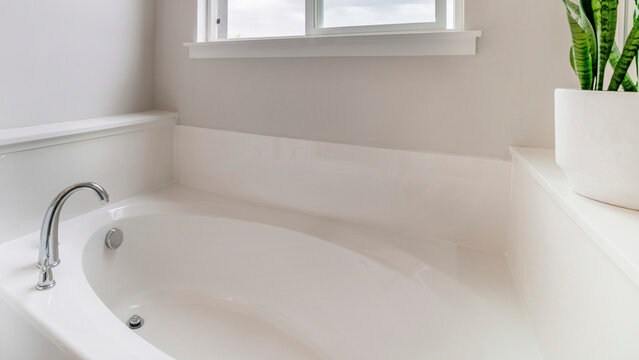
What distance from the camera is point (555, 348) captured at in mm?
700

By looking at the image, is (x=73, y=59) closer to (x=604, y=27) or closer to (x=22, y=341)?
(x=22, y=341)

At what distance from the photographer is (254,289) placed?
4.94ft

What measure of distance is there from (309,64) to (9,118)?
111 centimetres

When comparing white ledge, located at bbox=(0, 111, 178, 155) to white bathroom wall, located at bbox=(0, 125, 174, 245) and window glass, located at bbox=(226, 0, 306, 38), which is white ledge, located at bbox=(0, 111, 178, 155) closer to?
white bathroom wall, located at bbox=(0, 125, 174, 245)

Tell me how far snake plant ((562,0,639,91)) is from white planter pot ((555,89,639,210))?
6 centimetres

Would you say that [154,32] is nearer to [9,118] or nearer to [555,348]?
[9,118]

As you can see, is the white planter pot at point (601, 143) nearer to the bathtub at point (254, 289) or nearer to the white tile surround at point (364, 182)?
the bathtub at point (254, 289)

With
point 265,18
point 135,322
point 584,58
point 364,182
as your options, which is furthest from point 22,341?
point 265,18

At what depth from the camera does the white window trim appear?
1211 mm

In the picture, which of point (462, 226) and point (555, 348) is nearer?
point (555, 348)

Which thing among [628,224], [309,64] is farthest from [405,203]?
[628,224]

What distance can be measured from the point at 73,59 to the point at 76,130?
36cm

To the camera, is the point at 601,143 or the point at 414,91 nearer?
the point at 601,143

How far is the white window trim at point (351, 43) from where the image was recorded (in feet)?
3.97
